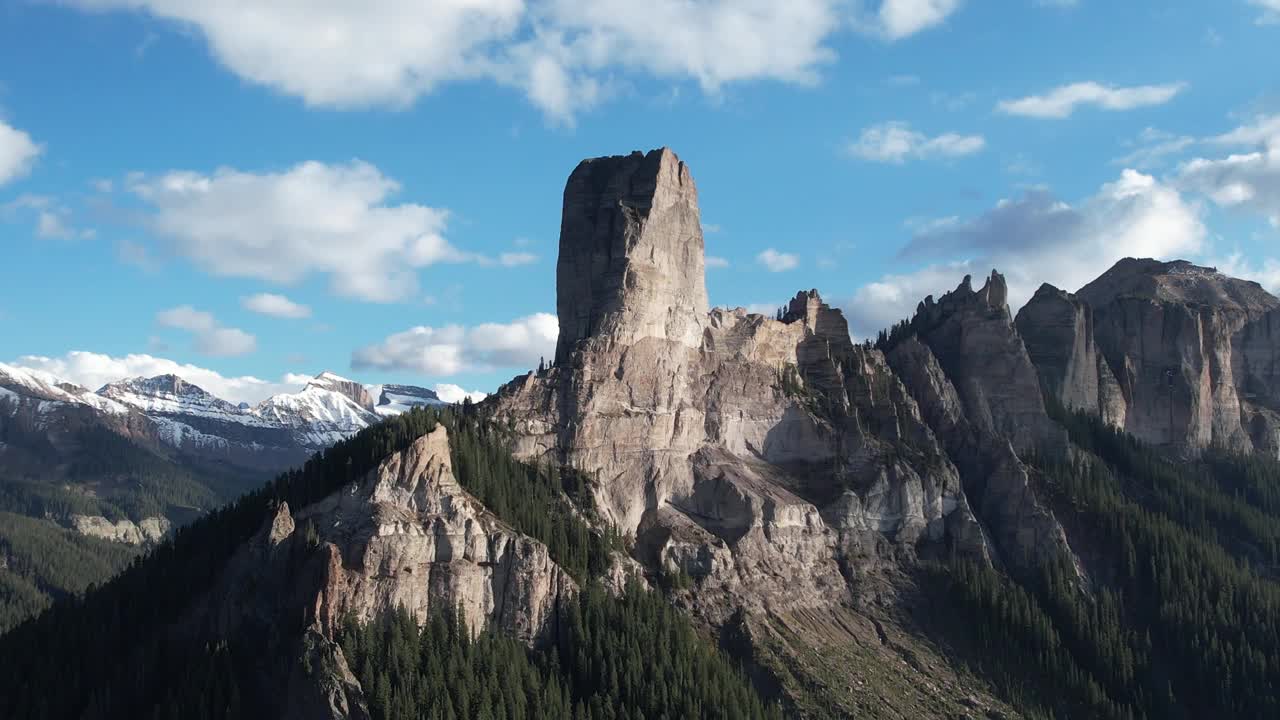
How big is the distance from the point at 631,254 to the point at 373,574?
61.9 m

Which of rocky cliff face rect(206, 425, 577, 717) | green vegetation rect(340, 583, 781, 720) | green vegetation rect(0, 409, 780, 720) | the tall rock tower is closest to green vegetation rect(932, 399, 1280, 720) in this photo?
green vegetation rect(0, 409, 780, 720)

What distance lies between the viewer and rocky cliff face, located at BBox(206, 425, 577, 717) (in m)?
119

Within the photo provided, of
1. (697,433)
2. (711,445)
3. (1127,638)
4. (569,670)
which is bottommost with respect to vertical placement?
(569,670)

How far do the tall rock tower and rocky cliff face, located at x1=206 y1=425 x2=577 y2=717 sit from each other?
119ft

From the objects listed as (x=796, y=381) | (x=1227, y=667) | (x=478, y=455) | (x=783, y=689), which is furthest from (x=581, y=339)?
(x=1227, y=667)

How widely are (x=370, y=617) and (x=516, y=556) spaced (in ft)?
58.6

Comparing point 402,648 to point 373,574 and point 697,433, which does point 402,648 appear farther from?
point 697,433

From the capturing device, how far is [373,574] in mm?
128250

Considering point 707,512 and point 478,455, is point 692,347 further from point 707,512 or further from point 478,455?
point 478,455

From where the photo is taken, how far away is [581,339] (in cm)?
17250

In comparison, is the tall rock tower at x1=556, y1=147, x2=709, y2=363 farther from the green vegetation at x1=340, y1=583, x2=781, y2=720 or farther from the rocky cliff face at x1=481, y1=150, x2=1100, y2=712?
the green vegetation at x1=340, y1=583, x2=781, y2=720

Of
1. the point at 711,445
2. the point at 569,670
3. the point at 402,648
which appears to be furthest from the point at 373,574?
the point at 711,445

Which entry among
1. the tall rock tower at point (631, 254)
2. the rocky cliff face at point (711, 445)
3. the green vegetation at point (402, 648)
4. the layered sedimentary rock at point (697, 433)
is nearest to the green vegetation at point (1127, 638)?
the rocky cliff face at point (711, 445)

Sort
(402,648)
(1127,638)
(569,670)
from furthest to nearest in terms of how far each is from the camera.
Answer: (1127,638), (569,670), (402,648)
